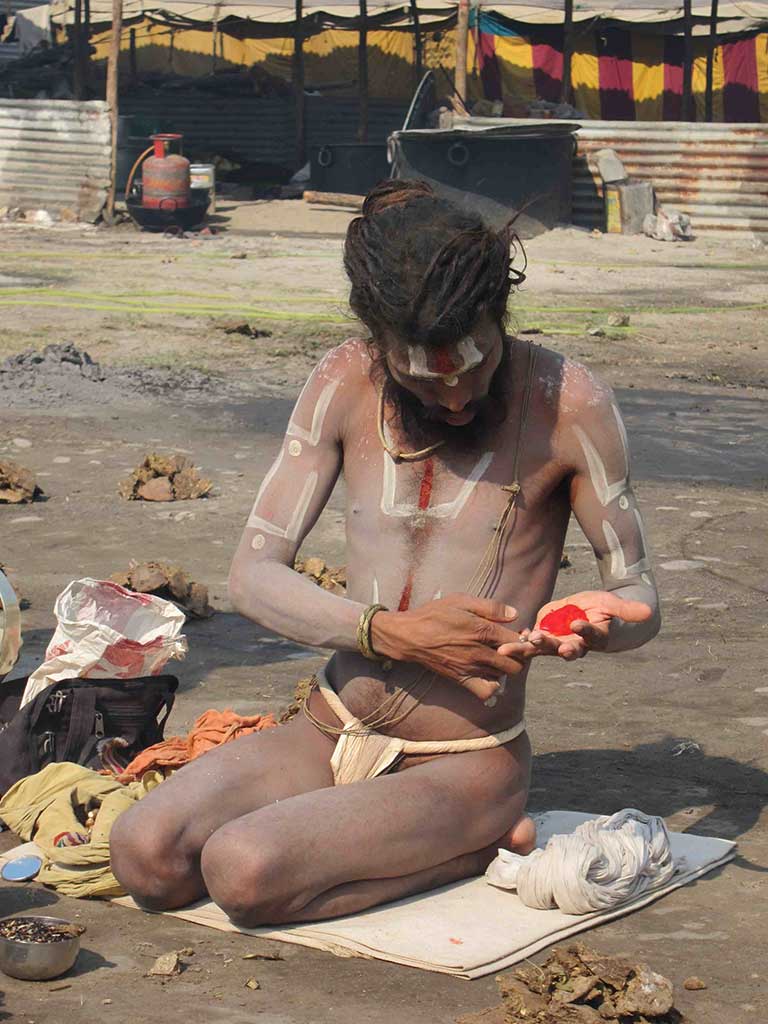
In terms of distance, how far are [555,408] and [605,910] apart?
1.20 meters

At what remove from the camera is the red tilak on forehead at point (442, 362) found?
358 cm

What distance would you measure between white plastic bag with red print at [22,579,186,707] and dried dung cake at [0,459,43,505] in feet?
11.3

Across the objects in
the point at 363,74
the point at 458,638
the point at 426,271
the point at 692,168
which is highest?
the point at 363,74

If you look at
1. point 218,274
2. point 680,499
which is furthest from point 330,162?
point 680,499

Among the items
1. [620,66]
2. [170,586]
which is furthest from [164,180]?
[170,586]

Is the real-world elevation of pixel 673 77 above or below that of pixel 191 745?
above

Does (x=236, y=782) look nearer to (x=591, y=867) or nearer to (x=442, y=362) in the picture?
(x=591, y=867)

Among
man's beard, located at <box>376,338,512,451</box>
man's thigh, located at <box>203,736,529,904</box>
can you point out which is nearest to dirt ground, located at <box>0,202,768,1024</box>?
man's thigh, located at <box>203,736,529,904</box>

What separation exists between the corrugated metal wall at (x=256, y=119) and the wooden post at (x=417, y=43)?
91cm

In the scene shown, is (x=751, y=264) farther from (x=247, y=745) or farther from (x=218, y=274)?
(x=247, y=745)

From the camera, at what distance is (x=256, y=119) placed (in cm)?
3050

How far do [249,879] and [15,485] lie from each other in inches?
199

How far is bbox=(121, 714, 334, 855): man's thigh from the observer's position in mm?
3727

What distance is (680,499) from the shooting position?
830cm
